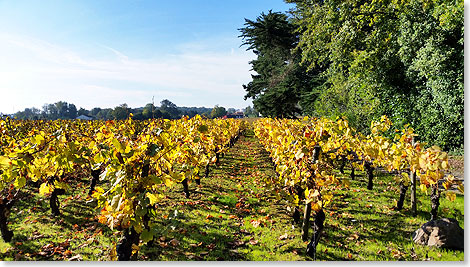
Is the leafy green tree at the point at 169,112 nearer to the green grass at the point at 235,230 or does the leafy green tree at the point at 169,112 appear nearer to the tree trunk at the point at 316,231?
the green grass at the point at 235,230

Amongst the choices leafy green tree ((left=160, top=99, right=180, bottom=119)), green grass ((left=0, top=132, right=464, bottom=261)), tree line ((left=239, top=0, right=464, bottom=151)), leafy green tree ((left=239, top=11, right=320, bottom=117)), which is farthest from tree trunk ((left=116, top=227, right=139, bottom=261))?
leafy green tree ((left=160, top=99, right=180, bottom=119))

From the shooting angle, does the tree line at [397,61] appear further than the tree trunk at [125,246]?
Yes

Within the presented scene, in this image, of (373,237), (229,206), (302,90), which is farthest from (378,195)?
(302,90)

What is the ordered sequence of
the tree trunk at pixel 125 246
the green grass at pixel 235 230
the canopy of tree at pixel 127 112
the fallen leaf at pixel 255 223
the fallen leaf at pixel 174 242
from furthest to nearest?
the canopy of tree at pixel 127 112
the fallen leaf at pixel 255 223
the fallen leaf at pixel 174 242
the green grass at pixel 235 230
the tree trunk at pixel 125 246

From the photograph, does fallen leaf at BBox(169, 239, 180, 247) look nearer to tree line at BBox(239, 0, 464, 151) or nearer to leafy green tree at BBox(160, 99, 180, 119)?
tree line at BBox(239, 0, 464, 151)

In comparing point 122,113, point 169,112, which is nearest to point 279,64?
point 122,113

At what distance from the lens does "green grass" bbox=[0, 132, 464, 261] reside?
3086mm

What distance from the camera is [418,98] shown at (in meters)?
7.29

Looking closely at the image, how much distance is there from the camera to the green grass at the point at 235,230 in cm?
309

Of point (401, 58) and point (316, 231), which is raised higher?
point (401, 58)

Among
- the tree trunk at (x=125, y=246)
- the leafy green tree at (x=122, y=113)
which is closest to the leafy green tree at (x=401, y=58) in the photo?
the tree trunk at (x=125, y=246)

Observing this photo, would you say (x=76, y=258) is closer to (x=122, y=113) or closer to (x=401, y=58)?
(x=401, y=58)

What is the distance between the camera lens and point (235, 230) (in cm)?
383

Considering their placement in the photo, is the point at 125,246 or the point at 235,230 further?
the point at 235,230
